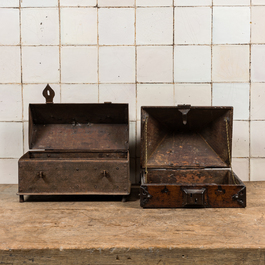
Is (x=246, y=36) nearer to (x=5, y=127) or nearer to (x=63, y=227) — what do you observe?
(x=63, y=227)

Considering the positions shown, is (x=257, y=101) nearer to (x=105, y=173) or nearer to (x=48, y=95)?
(x=105, y=173)


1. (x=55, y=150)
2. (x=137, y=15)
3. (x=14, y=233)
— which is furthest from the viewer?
(x=137, y=15)

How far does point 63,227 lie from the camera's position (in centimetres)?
180

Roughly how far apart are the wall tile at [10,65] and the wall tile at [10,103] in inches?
3.3

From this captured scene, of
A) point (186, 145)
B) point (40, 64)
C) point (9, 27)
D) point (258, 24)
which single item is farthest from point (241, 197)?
point (9, 27)

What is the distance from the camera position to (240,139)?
2.86m

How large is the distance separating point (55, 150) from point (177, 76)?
1430 millimetres

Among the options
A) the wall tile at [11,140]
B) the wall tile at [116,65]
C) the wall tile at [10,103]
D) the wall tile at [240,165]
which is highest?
the wall tile at [116,65]

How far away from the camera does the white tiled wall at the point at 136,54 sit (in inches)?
108

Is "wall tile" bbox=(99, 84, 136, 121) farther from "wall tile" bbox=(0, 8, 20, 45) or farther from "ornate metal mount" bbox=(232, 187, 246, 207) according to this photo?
"ornate metal mount" bbox=(232, 187, 246, 207)

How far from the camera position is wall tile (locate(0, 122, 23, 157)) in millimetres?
2861

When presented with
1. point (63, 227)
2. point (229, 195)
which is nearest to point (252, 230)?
→ point (229, 195)

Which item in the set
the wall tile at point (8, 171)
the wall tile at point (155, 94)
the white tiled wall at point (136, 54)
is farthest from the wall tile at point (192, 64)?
the wall tile at point (8, 171)

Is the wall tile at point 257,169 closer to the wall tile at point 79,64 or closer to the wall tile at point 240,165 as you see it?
the wall tile at point 240,165
